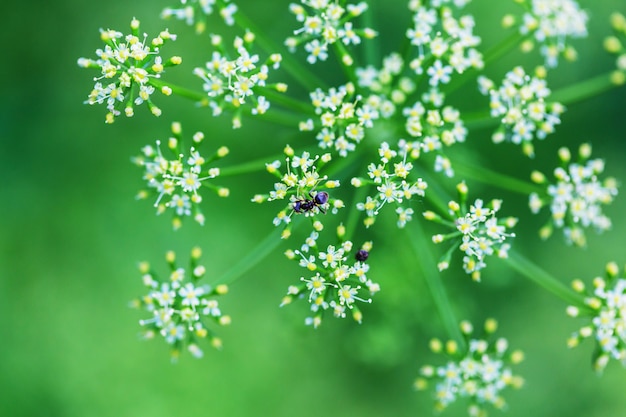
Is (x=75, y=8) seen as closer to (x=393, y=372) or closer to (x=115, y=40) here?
(x=115, y=40)

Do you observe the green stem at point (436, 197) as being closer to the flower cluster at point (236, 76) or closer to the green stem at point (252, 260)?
the green stem at point (252, 260)

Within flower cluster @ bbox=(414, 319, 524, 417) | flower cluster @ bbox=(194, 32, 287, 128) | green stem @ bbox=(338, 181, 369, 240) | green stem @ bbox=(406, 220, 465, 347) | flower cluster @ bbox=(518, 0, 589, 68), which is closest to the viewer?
flower cluster @ bbox=(194, 32, 287, 128)

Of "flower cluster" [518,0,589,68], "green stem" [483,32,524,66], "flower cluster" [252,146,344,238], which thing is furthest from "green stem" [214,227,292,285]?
"flower cluster" [518,0,589,68]

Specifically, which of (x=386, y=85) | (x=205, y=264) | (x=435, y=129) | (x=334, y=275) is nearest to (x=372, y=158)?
(x=386, y=85)

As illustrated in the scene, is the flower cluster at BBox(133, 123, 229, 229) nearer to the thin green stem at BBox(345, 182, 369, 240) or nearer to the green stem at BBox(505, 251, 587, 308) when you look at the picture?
the thin green stem at BBox(345, 182, 369, 240)

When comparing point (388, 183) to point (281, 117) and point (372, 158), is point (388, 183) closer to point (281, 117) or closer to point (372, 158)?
point (372, 158)

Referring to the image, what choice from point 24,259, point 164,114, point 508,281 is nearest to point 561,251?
point 508,281
